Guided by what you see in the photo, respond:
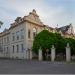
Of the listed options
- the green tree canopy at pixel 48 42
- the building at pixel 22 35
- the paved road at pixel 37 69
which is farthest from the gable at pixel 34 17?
the paved road at pixel 37 69

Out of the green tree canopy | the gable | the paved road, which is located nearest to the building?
the gable

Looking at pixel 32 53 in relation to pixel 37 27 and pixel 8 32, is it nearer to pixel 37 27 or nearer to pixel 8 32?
pixel 37 27

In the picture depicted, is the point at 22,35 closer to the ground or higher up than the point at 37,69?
higher up

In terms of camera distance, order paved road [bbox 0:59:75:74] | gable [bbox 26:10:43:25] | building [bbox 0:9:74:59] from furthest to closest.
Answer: gable [bbox 26:10:43:25]
building [bbox 0:9:74:59]
paved road [bbox 0:59:75:74]

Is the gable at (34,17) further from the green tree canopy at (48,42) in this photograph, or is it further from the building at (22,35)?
the green tree canopy at (48,42)

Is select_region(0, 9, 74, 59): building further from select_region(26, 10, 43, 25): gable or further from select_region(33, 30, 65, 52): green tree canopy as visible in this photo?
select_region(33, 30, 65, 52): green tree canopy

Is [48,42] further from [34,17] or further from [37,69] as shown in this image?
[37,69]

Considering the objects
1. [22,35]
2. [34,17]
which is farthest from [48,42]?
[34,17]

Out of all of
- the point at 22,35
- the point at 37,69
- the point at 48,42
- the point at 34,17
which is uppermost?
the point at 34,17

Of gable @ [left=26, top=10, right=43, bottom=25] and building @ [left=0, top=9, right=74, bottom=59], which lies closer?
building @ [left=0, top=9, right=74, bottom=59]

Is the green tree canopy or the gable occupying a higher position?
the gable

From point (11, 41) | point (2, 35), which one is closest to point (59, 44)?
point (11, 41)

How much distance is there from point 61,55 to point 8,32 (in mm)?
18133

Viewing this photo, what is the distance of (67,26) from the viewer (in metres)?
68.9
